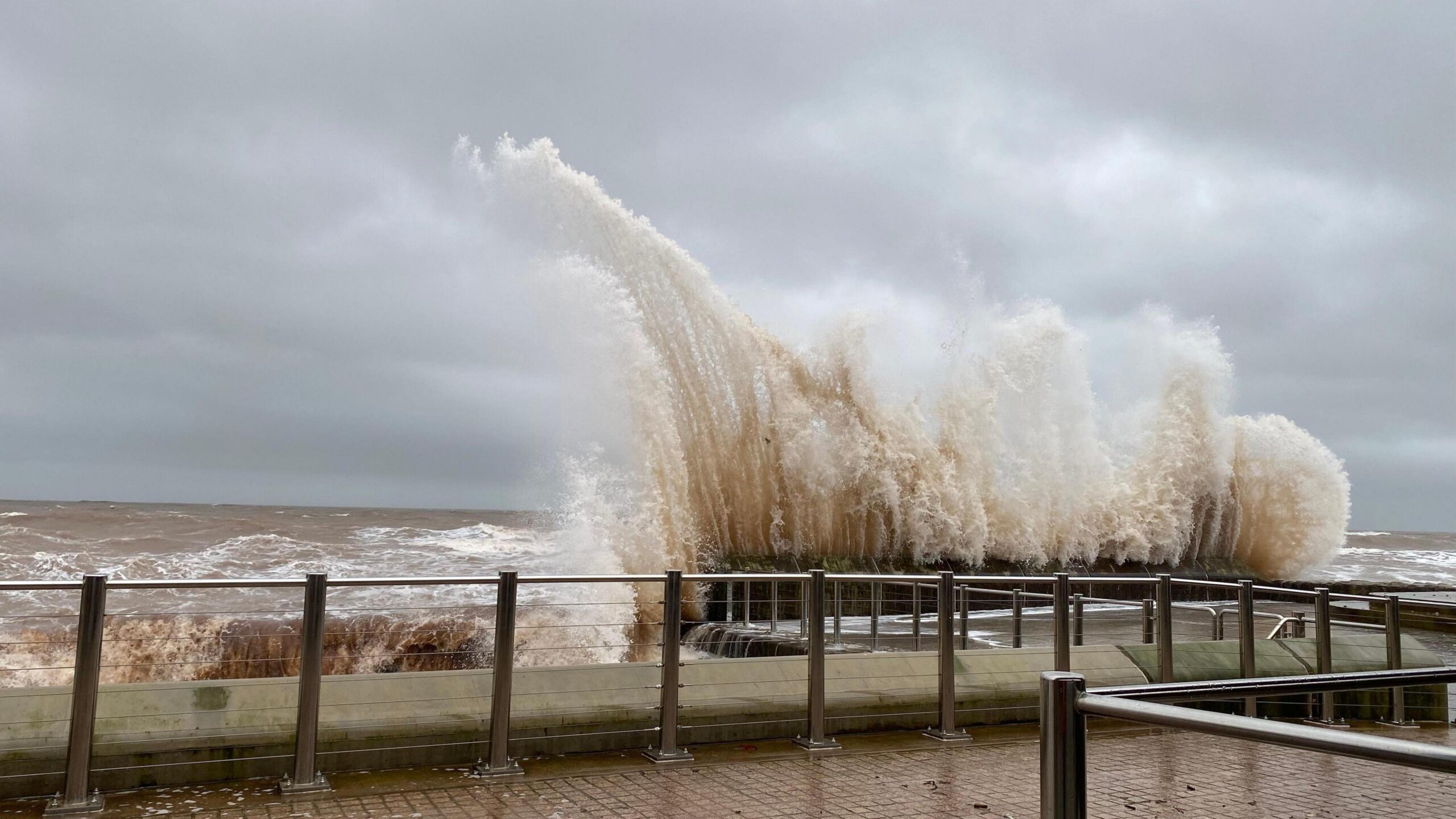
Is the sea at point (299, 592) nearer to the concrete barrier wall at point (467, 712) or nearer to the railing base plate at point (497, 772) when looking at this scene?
the concrete barrier wall at point (467, 712)

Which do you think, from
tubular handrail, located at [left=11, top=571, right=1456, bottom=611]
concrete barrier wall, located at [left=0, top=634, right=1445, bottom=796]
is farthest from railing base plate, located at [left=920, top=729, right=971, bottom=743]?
tubular handrail, located at [left=11, top=571, right=1456, bottom=611]

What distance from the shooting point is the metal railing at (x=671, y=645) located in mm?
5152

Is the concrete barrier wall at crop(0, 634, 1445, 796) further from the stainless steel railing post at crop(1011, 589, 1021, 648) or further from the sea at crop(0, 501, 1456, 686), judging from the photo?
the stainless steel railing post at crop(1011, 589, 1021, 648)

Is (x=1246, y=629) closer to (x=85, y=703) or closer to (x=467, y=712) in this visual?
(x=467, y=712)

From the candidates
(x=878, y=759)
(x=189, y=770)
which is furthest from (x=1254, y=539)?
(x=189, y=770)

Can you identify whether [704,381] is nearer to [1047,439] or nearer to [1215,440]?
[1047,439]

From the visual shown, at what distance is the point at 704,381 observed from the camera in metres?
26.0

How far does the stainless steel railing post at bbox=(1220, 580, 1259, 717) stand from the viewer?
8.77m

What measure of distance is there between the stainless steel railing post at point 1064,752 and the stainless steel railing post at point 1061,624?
19.1ft

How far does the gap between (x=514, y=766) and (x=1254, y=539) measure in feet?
122

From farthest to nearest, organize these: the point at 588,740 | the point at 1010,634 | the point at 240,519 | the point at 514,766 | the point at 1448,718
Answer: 1. the point at 240,519
2. the point at 1010,634
3. the point at 588,740
4. the point at 514,766
5. the point at 1448,718

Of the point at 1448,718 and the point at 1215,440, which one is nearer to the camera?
the point at 1448,718

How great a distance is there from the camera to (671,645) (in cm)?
663

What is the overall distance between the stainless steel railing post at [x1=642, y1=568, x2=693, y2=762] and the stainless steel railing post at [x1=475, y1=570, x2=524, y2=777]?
3.19 ft
